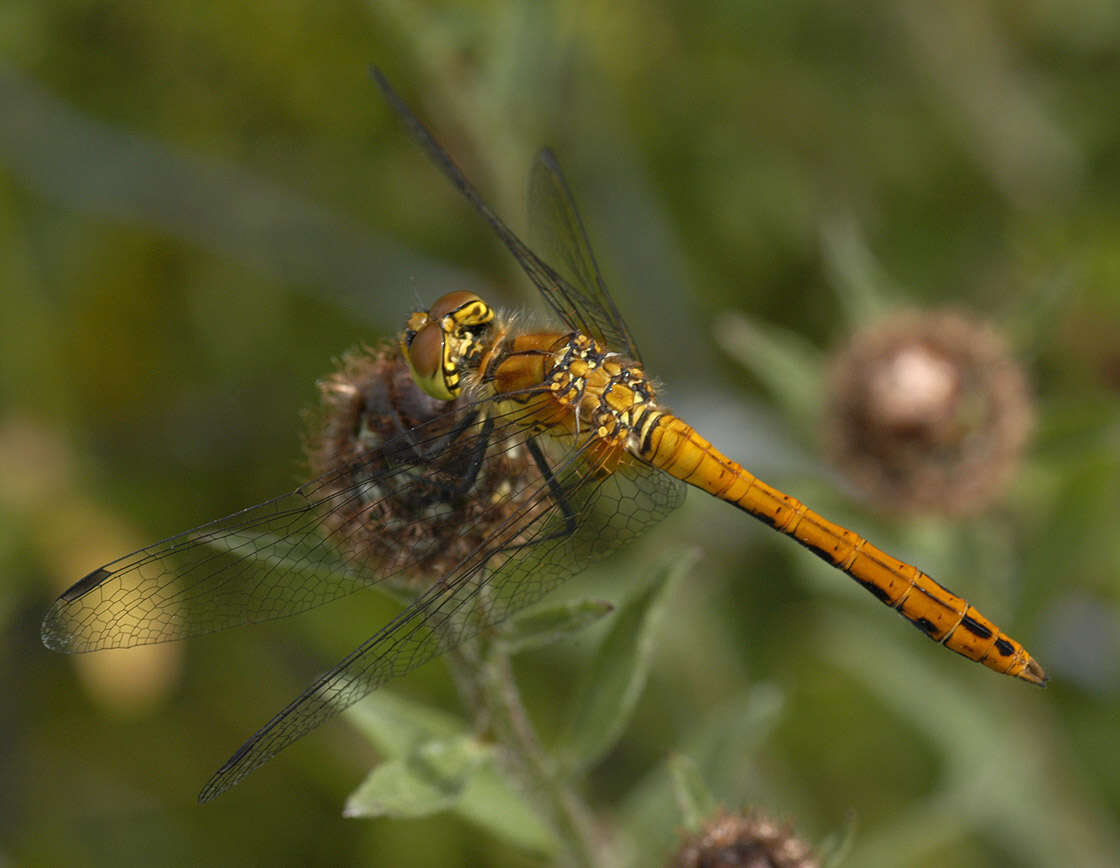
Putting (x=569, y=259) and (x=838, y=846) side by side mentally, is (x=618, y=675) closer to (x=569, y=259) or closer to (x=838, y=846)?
(x=838, y=846)

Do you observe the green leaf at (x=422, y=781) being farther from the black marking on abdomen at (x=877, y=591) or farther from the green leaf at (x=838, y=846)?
the black marking on abdomen at (x=877, y=591)

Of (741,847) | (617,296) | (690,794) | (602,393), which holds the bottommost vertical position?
(741,847)

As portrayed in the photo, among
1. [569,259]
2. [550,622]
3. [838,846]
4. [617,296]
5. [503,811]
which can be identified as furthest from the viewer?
[617,296]

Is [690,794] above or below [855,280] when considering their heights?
below

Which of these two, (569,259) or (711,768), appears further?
(569,259)

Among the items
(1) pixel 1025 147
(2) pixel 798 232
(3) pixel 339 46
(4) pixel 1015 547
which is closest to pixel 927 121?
(1) pixel 1025 147

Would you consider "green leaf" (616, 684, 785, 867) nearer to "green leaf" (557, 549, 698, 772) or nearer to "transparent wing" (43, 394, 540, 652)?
"green leaf" (557, 549, 698, 772)

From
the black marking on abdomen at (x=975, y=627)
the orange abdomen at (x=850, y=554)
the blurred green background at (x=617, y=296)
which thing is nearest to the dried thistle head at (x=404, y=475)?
the orange abdomen at (x=850, y=554)

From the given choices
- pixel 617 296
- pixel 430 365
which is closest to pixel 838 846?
pixel 430 365
